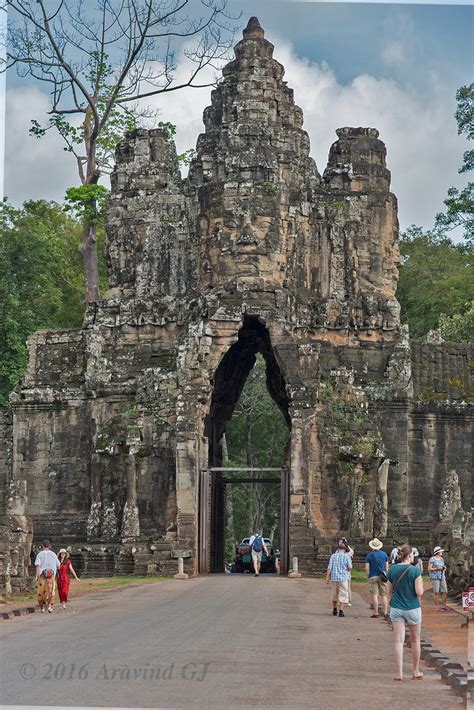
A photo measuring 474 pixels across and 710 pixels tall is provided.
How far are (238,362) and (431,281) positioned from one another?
22330mm

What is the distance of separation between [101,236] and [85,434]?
80.1ft

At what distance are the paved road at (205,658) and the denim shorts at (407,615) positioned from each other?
0.72 m

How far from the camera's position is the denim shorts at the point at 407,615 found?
17812 mm

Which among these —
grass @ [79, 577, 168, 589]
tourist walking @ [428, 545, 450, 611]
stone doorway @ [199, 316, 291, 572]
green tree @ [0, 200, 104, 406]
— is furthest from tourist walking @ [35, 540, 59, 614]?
green tree @ [0, 200, 104, 406]

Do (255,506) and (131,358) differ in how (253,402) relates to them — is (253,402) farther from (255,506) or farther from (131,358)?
(131,358)

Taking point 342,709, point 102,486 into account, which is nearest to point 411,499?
point 102,486

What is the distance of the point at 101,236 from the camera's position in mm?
70000

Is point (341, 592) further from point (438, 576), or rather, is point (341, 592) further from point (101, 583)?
point (101, 583)

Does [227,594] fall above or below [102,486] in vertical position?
below

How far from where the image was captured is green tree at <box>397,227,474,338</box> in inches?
2640

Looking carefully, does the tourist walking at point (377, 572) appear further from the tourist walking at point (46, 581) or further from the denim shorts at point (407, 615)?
the denim shorts at point (407, 615)

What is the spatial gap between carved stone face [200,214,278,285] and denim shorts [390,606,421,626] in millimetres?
28361

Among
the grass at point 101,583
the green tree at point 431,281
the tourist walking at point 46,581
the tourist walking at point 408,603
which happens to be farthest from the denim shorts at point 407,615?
the green tree at point 431,281

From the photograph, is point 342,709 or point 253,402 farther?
point 253,402
